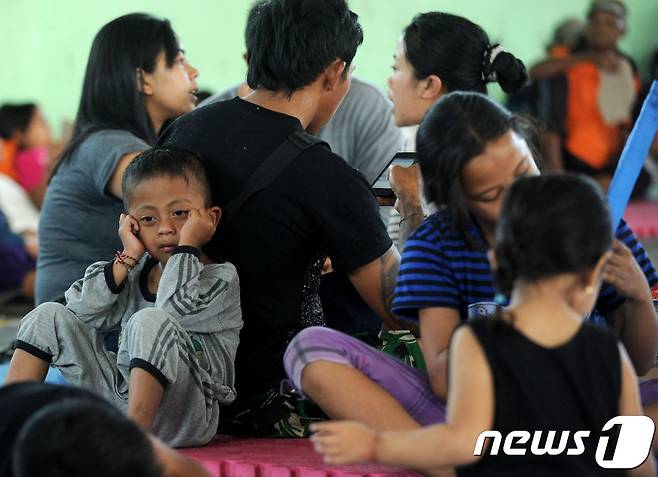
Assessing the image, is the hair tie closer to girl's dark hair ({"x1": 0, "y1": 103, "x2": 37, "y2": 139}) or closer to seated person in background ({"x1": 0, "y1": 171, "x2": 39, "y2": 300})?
seated person in background ({"x1": 0, "y1": 171, "x2": 39, "y2": 300})

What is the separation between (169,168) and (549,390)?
115 cm

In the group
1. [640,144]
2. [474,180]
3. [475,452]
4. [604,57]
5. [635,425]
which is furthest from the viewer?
[604,57]

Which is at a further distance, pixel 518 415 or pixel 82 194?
pixel 82 194

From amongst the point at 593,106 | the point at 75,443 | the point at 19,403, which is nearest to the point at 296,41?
the point at 19,403

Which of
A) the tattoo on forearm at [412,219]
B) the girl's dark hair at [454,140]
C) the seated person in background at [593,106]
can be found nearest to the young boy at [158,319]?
the tattoo on forearm at [412,219]

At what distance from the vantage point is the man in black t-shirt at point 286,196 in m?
2.69

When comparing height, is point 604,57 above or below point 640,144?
below

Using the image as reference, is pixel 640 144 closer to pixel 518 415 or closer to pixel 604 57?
pixel 518 415

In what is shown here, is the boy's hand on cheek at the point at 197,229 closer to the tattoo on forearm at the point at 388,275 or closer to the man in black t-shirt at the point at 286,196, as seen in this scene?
the man in black t-shirt at the point at 286,196

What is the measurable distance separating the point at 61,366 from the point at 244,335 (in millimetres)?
402

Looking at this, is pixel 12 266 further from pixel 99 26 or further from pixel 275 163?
pixel 275 163

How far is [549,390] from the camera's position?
1.93m

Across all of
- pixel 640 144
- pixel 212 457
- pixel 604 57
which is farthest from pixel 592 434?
pixel 604 57

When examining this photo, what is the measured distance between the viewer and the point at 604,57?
28.3 ft
